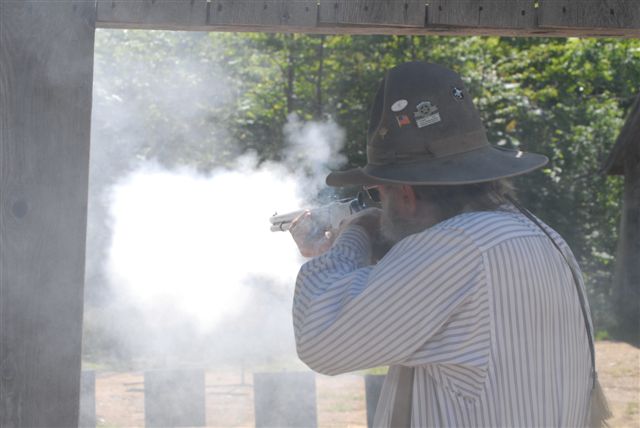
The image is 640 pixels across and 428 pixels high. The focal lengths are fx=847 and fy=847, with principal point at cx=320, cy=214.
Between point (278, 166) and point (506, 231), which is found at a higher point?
point (278, 166)

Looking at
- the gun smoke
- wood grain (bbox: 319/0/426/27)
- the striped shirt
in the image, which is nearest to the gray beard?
the striped shirt

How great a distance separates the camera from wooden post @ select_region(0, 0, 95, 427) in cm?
260

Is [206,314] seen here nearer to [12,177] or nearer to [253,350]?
[253,350]

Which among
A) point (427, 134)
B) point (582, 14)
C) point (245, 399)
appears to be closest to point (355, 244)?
point (427, 134)

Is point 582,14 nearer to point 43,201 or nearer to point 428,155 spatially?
point 428,155

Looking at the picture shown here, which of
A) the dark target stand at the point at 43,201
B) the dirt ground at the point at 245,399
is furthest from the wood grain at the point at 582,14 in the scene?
the dirt ground at the point at 245,399

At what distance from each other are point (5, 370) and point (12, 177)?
1.94 ft

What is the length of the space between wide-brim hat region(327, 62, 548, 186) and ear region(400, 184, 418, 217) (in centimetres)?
5

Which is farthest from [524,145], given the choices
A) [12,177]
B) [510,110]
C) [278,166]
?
[12,177]

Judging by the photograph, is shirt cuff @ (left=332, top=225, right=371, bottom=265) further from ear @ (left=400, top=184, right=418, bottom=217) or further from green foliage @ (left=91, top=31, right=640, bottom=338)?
green foliage @ (left=91, top=31, right=640, bottom=338)

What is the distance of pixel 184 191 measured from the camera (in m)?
8.26

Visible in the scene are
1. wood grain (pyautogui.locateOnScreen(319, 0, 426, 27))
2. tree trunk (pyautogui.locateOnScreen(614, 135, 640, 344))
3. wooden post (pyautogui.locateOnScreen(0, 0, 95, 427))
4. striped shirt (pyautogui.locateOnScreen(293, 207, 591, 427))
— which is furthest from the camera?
tree trunk (pyautogui.locateOnScreen(614, 135, 640, 344))

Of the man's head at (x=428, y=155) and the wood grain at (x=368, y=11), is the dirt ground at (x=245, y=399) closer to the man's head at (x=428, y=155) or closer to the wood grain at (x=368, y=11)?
the wood grain at (x=368, y=11)

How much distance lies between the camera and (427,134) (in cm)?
216
